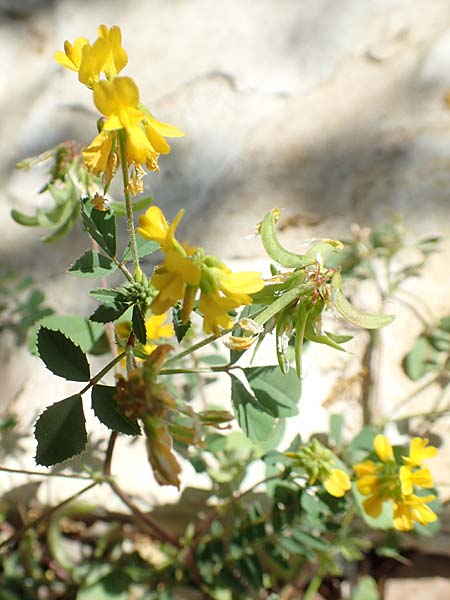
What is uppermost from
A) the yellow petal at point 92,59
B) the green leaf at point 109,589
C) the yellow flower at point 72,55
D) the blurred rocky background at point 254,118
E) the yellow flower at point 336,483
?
the blurred rocky background at point 254,118

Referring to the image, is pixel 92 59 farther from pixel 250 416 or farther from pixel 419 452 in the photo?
pixel 419 452

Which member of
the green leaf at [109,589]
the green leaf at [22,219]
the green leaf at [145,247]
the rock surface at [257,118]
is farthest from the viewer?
the rock surface at [257,118]

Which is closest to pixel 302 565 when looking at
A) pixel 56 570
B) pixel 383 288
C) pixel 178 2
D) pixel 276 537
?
pixel 276 537

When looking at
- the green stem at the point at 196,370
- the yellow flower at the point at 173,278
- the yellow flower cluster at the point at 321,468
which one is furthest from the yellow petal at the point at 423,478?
the yellow flower at the point at 173,278

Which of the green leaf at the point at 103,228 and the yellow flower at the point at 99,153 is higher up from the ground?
the yellow flower at the point at 99,153

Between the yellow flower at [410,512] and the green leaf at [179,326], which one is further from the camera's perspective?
the yellow flower at [410,512]

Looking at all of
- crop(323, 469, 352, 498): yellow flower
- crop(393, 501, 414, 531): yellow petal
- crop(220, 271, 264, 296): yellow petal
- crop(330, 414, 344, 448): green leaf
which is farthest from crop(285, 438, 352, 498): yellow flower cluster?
crop(220, 271, 264, 296): yellow petal

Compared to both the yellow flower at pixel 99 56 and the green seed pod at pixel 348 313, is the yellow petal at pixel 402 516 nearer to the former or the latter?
the green seed pod at pixel 348 313
